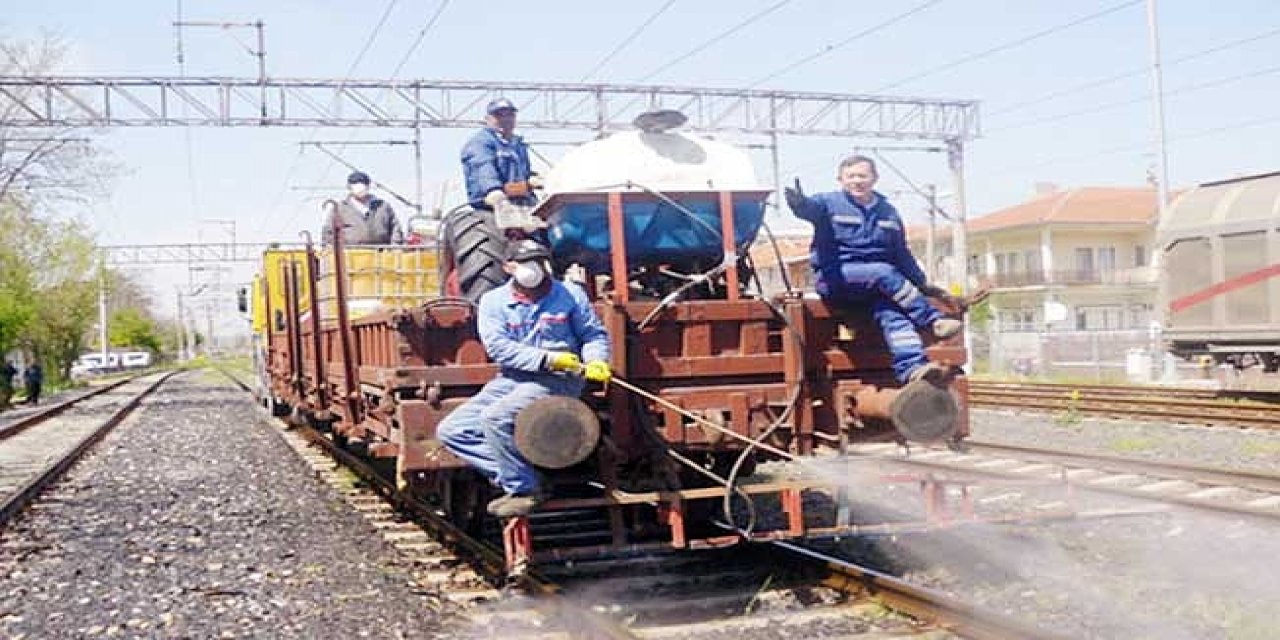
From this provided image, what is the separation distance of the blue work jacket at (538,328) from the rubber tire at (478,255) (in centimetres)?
113

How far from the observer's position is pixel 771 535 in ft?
21.1

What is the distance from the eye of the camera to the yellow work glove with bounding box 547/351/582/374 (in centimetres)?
585

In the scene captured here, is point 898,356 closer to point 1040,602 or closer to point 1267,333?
point 1040,602

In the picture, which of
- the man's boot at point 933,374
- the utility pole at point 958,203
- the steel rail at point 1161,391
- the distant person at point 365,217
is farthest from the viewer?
the utility pole at point 958,203

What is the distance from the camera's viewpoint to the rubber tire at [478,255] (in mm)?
7340

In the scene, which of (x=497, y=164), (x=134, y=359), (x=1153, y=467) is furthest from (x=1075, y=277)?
(x=134, y=359)

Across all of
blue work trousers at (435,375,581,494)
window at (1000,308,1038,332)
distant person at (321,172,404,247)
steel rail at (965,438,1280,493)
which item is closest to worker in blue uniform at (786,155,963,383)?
blue work trousers at (435,375,581,494)

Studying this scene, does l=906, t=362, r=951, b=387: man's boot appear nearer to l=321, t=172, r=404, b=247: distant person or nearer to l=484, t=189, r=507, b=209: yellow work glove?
l=484, t=189, r=507, b=209: yellow work glove

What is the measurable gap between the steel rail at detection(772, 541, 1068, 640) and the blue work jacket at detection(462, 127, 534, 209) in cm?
283

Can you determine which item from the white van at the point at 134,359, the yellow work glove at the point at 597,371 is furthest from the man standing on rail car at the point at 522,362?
the white van at the point at 134,359

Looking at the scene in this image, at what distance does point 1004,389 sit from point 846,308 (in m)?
16.0

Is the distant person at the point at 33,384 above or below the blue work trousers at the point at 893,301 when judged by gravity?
below

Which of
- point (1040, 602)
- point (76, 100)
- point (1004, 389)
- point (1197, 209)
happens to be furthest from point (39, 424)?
point (1040, 602)

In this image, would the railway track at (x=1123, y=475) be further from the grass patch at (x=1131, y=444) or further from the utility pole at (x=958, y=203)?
the utility pole at (x=958, y=203)
